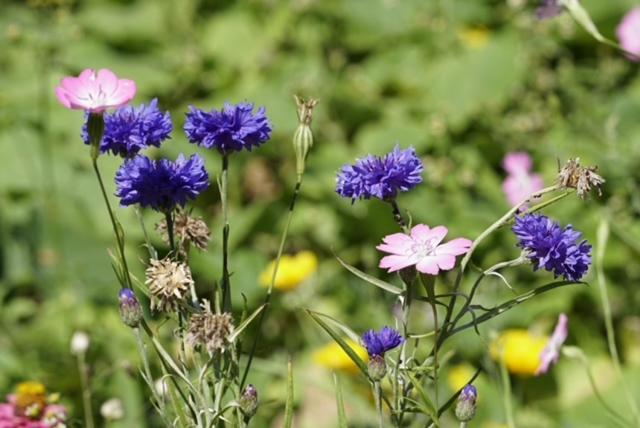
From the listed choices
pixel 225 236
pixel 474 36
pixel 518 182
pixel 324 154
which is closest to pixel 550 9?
pixel 518 182

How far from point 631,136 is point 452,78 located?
0.48 m

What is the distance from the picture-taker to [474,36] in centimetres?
286

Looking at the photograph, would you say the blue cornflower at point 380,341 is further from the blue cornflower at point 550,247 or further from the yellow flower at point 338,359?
the yellow flower at point 338,359

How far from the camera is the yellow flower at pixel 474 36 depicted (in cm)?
278

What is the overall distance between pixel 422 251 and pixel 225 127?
0.19m

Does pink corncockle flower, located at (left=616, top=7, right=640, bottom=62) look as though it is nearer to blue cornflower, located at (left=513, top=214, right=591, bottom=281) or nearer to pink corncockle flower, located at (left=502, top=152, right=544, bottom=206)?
pink corncockle flower, located at (left=502, top=152, right=544, bottom=206)

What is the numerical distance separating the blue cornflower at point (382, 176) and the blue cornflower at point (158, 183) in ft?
0.38

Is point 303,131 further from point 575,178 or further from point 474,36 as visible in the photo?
point 474,36

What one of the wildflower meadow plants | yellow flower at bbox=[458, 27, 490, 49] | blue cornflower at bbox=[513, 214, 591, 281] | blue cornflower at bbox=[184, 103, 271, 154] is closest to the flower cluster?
the wildflower meadow plants

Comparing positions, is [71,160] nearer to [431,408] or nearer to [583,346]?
[583,346]

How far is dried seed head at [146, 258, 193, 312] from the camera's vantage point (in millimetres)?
854

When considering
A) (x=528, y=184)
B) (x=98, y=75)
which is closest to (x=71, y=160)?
(x=528, y=184)

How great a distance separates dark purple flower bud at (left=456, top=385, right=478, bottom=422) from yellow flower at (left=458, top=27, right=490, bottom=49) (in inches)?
75.7

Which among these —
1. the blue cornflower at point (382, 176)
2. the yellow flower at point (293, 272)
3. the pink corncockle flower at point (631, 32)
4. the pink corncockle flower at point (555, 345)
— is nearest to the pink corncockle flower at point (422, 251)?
the blue cornflower at point (382, 176)
